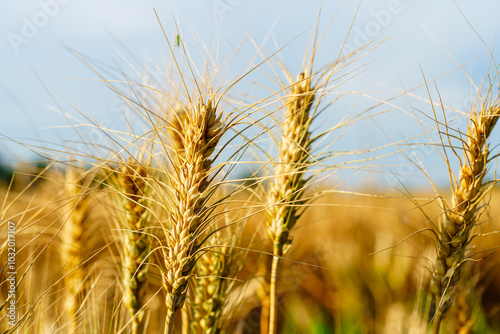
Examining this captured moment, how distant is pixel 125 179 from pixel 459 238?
4.78ft

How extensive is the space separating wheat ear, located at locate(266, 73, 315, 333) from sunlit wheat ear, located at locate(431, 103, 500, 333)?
2.09ft

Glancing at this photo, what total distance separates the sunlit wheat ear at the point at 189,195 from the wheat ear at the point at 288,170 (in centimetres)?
56

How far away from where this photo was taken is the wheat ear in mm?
1895

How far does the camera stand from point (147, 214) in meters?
2.07

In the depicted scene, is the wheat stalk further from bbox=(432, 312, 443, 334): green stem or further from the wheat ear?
bbox=(432, 312, 443, 334): green stem

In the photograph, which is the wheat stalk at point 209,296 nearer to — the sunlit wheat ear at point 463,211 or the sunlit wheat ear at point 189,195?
the sunlit wheat ear at point 189,195

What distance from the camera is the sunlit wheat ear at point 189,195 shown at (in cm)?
135

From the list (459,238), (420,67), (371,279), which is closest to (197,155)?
(420,67)

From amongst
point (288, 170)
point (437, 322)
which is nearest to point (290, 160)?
point (288, 170)

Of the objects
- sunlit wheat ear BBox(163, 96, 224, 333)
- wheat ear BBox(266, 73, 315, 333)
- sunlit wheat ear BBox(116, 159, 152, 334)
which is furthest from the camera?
sunlit wheat ear BBox(116, 159, 152, 334)

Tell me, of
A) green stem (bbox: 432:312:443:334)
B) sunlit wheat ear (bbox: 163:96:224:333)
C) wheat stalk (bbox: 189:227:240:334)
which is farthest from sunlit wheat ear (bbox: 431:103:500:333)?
sunlit wheat ear (bbox: 163:96:224:333)

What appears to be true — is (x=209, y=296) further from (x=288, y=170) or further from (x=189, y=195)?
(x=189, y=195)

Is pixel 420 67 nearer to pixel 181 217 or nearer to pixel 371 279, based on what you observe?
pixel 181 217

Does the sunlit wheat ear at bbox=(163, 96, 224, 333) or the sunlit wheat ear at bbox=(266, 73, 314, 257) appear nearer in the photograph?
the sunlit wheat ear at bbox=(163, 96, 224, 333)
